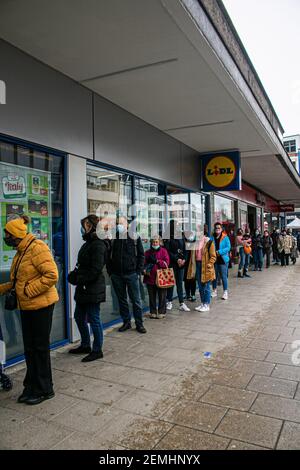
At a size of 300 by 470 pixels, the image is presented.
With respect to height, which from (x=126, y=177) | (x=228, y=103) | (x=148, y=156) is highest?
(x=228, y=103)

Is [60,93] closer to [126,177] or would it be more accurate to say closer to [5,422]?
[126,177]

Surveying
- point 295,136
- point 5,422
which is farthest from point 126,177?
point 295,136

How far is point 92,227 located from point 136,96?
2667mm

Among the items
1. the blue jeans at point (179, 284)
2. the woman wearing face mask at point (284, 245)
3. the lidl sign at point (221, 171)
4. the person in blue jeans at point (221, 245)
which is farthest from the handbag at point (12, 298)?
the woman wearing face mask at point (284, 245)

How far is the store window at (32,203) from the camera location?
14.5 ft

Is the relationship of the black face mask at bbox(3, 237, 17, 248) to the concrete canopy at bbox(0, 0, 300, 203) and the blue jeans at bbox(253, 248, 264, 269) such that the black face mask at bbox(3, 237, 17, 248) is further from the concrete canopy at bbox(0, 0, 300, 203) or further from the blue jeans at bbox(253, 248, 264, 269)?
the blue jeans at bbox(253, 248, 264, 269)

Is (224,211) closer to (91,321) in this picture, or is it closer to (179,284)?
(179,284)

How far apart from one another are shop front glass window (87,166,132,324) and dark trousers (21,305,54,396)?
8.58 feet

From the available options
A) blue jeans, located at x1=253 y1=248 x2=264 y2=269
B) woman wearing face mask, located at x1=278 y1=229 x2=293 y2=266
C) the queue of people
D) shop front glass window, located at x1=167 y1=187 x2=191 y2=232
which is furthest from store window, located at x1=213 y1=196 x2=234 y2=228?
the queue of people

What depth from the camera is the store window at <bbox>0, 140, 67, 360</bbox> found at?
4418mm

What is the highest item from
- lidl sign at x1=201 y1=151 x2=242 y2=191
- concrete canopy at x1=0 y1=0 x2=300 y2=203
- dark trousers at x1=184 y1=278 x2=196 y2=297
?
concrete canopy at x1=0 y1=0 x2=300 y2=203

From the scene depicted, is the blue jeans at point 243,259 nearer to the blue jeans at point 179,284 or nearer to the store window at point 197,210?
the store window at point 197,210

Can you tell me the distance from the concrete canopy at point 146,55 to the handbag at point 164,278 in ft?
9.43

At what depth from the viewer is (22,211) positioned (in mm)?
4676
